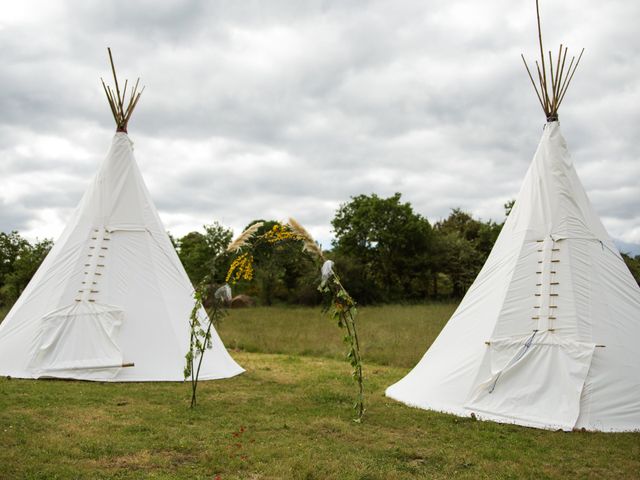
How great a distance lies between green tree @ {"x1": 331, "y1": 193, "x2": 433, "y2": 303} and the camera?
29.0 m

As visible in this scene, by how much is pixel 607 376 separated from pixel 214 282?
4339 millimetres

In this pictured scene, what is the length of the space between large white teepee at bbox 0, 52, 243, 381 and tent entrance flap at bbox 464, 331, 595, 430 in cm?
425

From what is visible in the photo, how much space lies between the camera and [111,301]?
849 centimetres

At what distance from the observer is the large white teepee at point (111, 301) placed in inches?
→ 320

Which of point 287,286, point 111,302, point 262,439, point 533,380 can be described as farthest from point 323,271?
point 287,286

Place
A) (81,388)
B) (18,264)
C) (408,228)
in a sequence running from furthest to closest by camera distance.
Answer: (408,228)
(18,264)
(81,388)

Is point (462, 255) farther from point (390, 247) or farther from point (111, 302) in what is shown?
point (111, 302)

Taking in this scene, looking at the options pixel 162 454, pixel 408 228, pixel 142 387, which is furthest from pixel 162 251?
pixel 408 228

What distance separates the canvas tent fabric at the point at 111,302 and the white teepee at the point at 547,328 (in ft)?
11.6

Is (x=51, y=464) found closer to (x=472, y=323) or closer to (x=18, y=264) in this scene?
(x=472, y=323)

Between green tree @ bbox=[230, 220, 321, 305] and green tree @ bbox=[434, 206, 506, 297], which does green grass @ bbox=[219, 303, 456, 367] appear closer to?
green tree @ bbox=[230, 220, 321, 305]

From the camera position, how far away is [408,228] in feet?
95.6

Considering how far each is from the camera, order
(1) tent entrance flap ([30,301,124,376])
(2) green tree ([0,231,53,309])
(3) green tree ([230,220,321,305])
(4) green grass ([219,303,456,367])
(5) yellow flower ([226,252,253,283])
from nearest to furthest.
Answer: (5) yellow flower ([226,252,253,283])
(1) tent entrance flap ([30,301,124,376])
(4) green grass ([219,303,456,367])
(2) green tree ([0,231,53,309])
(3) green tree ([230,220,321,305])

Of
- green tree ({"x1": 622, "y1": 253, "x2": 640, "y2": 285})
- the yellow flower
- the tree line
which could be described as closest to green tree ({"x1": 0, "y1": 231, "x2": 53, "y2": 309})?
the tree line
